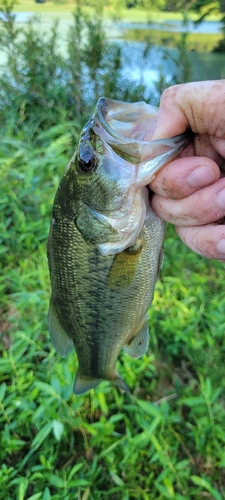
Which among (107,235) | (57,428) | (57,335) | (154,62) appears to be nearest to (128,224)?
(107,235)

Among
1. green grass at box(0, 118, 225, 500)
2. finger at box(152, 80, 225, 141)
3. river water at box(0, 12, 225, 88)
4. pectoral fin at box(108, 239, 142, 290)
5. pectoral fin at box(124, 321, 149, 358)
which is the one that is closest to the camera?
finger at box(152, 80, 225, 141)

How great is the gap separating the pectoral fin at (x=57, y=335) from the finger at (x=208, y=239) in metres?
0.64

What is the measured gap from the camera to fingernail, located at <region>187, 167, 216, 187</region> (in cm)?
106

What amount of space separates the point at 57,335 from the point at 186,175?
2.96 feet

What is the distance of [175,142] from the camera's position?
109cm

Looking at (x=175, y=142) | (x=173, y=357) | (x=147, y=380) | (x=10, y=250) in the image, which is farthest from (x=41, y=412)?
(x=10, y=250)

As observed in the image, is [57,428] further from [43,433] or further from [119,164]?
[119,164]

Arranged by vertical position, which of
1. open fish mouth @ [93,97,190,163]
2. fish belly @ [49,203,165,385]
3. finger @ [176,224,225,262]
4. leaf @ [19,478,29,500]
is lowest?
leaf @ [19,478,29,500]

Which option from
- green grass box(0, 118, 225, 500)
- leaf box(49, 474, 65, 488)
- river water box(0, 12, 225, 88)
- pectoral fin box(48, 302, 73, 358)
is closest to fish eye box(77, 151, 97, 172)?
pectoral fin box(48, 302, 73, 358)

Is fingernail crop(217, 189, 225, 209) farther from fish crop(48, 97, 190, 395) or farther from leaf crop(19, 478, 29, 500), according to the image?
leaf crop(19, 478, 29, 500)

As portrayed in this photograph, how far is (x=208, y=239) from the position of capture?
1.21 m

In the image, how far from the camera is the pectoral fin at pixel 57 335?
158cm

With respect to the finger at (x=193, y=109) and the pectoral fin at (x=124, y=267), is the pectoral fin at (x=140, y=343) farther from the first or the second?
the finger at (x=193, y=109)

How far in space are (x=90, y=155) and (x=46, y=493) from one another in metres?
1.43
